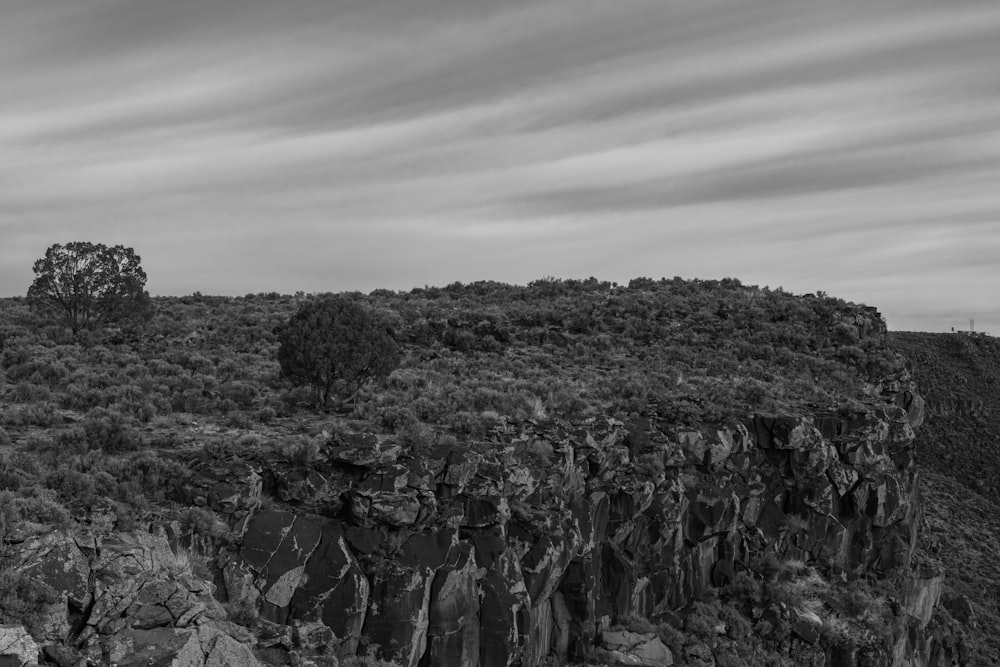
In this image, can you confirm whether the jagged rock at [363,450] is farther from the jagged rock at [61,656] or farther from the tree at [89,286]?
the tree at [89,286]

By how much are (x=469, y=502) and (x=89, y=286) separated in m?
27.1

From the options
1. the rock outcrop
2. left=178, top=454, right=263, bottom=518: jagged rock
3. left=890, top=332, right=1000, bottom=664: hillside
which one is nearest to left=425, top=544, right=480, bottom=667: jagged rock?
the rock outcrop

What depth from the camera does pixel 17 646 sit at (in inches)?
431

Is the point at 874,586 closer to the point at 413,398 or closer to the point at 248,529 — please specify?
the point at 413,398

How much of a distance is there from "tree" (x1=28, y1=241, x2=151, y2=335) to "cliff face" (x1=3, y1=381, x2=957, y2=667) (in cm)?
2251

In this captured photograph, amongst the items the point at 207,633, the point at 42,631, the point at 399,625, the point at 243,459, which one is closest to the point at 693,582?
the point at 399,625

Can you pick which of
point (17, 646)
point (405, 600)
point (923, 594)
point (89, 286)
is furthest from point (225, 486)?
point (923, 594)

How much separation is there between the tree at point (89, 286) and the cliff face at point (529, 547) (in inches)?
886

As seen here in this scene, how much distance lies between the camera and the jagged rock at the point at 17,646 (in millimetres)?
10711

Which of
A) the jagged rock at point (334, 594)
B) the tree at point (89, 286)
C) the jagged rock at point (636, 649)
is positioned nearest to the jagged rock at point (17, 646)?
the jagged rock at point (334, 594)

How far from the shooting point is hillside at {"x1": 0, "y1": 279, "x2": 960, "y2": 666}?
1502 centimetres

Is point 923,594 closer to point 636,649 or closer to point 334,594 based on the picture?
point 636,649

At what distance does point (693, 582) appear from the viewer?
91.8ft

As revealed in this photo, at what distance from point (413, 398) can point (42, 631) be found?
17069 mm
